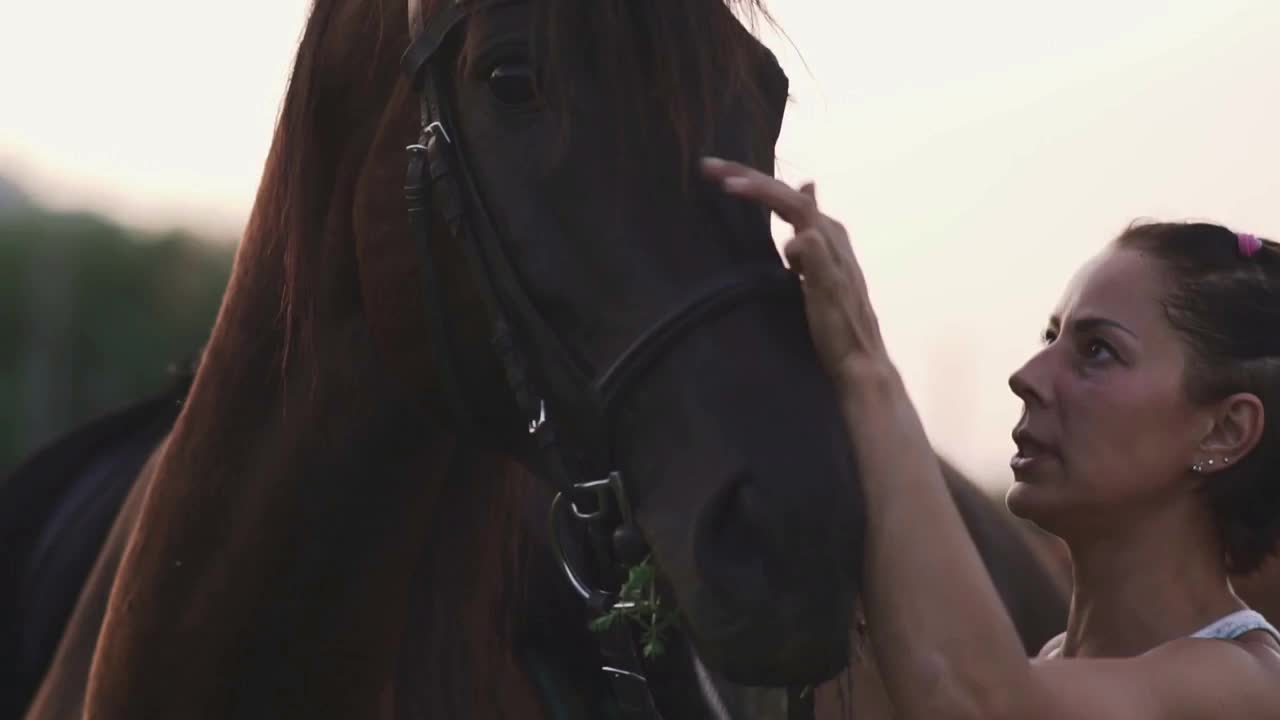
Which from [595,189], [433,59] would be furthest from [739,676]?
[433,59]

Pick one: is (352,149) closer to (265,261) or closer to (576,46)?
(265,261)

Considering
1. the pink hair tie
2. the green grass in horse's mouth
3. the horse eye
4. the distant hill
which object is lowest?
the green grass in horse's mouth

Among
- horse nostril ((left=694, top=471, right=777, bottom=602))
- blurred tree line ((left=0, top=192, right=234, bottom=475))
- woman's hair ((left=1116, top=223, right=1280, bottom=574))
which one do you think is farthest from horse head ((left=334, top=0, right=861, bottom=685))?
blurred tree line ((left=0, top=192, right=234, bottom=475))

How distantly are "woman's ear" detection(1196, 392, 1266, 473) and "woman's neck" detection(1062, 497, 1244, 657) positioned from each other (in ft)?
0.28

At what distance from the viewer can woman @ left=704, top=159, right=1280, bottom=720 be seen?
223cm

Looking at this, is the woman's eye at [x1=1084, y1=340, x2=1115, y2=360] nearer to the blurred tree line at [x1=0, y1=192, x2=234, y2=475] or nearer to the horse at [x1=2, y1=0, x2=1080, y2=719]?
the horse at [x1=2, y1=0, x2=1080, y2=719]

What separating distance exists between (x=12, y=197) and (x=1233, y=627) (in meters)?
39.1

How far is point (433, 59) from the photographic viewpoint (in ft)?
8.00

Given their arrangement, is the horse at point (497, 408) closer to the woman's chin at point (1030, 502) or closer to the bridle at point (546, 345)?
the bridle at point (546, 345)

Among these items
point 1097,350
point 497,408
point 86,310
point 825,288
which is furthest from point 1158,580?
point 86,310

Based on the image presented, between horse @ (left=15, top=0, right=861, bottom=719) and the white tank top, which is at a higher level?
horse @ (left=15, top=0, right=861, bottom=719)

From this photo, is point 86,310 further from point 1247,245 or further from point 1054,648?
point 1247,245

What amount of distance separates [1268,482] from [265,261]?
5.23 ft

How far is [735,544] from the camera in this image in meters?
1.99
